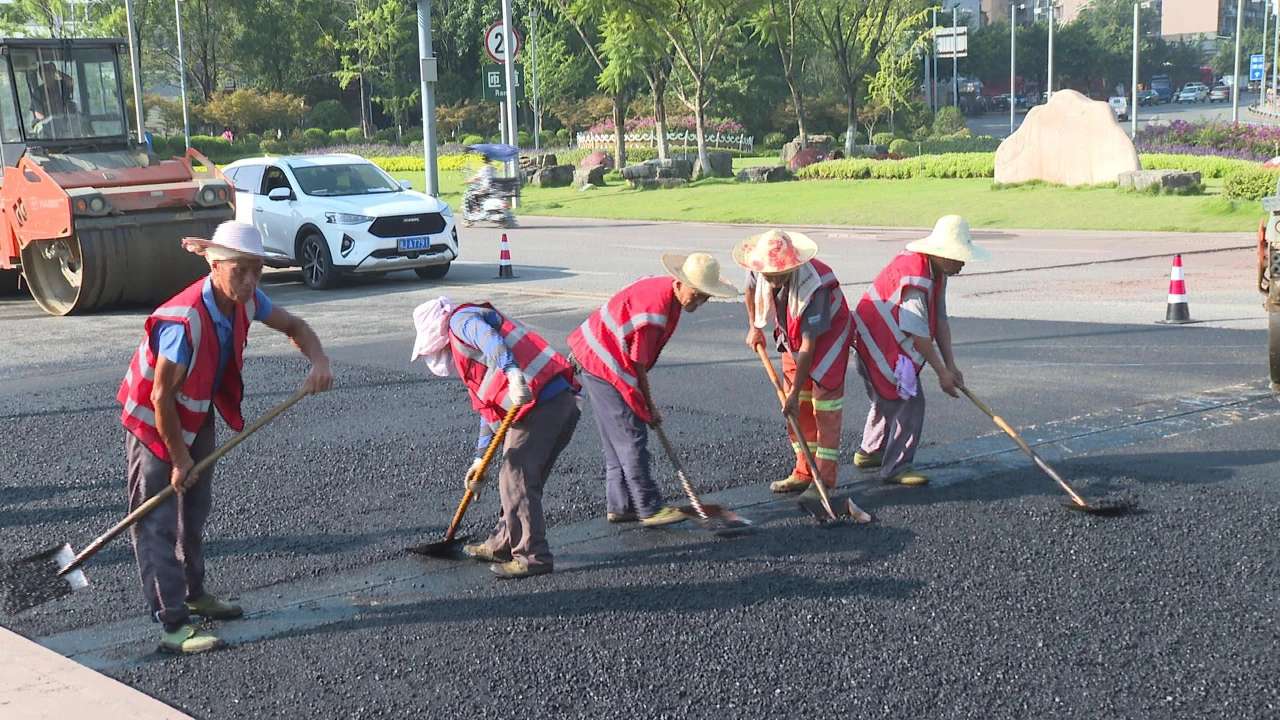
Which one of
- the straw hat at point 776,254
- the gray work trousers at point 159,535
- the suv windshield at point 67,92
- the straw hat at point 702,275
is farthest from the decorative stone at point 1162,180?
the gray work trousers at point 159,535

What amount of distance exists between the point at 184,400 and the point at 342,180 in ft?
44.1

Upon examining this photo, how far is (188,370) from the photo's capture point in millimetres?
5242

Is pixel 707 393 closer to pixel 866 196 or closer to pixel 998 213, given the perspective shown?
pixel 998 213

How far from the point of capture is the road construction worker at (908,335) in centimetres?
728

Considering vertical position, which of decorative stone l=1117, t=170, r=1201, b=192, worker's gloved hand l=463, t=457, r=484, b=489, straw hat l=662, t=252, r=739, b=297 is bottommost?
worker's gloved hand l=463, t=457, r=484, b=489

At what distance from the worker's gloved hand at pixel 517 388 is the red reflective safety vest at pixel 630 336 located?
97 centimetres

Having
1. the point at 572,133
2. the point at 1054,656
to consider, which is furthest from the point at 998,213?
the point at 572,133

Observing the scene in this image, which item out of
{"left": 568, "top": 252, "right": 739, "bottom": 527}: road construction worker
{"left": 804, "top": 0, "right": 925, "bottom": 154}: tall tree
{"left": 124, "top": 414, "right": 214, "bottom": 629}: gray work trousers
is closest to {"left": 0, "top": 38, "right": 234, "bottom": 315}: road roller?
{"left": 568, "top": 252, "right": 739, "bottom": 527}: road construction worker

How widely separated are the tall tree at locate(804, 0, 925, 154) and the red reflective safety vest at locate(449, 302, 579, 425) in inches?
1394

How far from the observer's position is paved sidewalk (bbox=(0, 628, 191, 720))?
15.6 feet

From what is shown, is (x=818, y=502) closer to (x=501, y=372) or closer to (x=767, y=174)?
(x=501, y=372)

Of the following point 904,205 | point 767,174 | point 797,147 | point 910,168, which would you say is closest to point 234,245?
point 904,205

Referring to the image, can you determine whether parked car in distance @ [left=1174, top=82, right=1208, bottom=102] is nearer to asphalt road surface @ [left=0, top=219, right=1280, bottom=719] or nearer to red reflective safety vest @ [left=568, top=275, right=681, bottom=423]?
asphalt road surface @ [left=0, top=219, right=1280, bottom=719]

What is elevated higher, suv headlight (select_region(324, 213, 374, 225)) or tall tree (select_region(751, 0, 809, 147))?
tall tree (select_region(751, 0, 809, 147))
